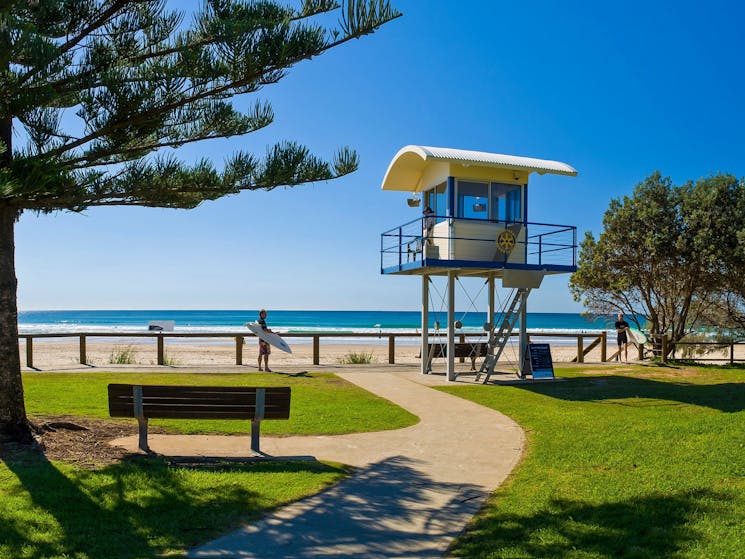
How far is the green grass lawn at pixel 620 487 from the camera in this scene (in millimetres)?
4426

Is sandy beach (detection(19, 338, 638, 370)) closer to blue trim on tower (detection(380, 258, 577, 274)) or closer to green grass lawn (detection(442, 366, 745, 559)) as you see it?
blue trim on tower (detection(380, 258, 577, 274))

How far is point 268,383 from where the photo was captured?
1377cm

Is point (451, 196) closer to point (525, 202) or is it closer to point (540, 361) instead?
point (525, 202)

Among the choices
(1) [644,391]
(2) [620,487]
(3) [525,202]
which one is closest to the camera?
(2) [620,487]

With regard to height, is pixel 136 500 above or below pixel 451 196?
below

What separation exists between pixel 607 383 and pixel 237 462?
33.6 feet

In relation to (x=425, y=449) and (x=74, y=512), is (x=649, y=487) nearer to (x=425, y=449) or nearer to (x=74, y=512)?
(x=425, y=449)

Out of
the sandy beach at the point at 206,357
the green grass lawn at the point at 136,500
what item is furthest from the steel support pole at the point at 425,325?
the green grass lawn at the point at 136,500

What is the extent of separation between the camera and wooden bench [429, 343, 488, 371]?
16469mm

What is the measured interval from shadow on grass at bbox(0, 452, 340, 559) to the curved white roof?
9.66 metres

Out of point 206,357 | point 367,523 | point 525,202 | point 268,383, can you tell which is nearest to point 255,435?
point 367,523

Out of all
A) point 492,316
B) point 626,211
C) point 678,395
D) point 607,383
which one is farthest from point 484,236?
point 626,211

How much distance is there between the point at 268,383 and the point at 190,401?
22.7 ft

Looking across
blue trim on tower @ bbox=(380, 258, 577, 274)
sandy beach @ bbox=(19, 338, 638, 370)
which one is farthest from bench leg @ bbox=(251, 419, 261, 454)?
sandy beach @ bbox=(19, 338, 638, 370)
